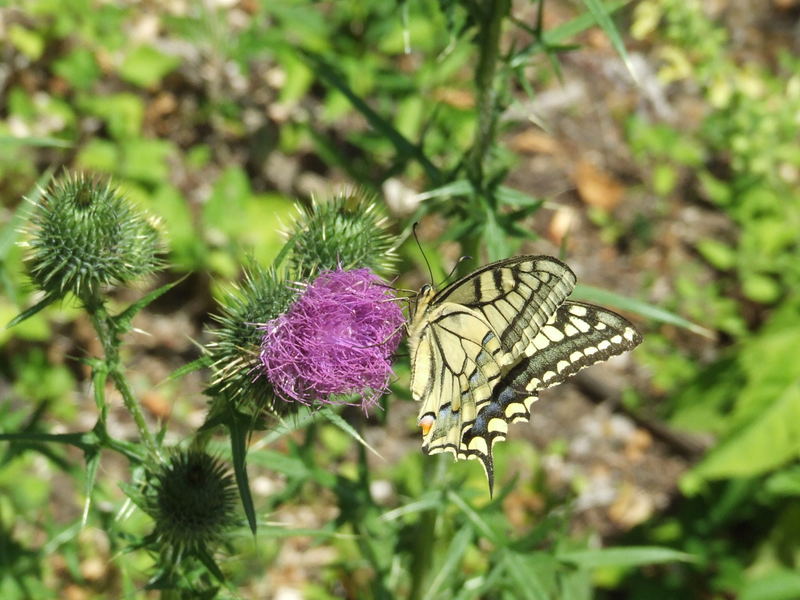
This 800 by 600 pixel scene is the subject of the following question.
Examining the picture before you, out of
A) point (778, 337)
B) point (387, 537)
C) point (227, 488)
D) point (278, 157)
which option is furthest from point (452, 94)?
point (227, 488)

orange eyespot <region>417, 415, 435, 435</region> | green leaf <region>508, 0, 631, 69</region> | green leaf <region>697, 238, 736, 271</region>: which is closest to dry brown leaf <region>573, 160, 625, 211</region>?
green leaf <region>697, 238, 736, 271</region>

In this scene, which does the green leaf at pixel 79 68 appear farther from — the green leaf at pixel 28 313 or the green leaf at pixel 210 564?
the green leaf at pixel 210 564

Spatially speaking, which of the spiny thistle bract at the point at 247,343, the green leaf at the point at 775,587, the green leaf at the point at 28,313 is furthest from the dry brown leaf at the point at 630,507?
the green leaf at the point at 28,313

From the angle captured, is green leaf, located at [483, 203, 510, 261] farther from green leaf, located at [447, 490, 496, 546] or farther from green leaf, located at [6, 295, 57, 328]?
green leaf, located at [6, 295, 57, 328]

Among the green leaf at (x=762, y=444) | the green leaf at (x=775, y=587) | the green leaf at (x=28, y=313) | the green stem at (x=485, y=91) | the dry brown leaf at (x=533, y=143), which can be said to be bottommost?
the green leaf at (x=775, y=587)

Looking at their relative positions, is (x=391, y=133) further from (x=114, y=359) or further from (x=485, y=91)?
(x=114, y=359)
